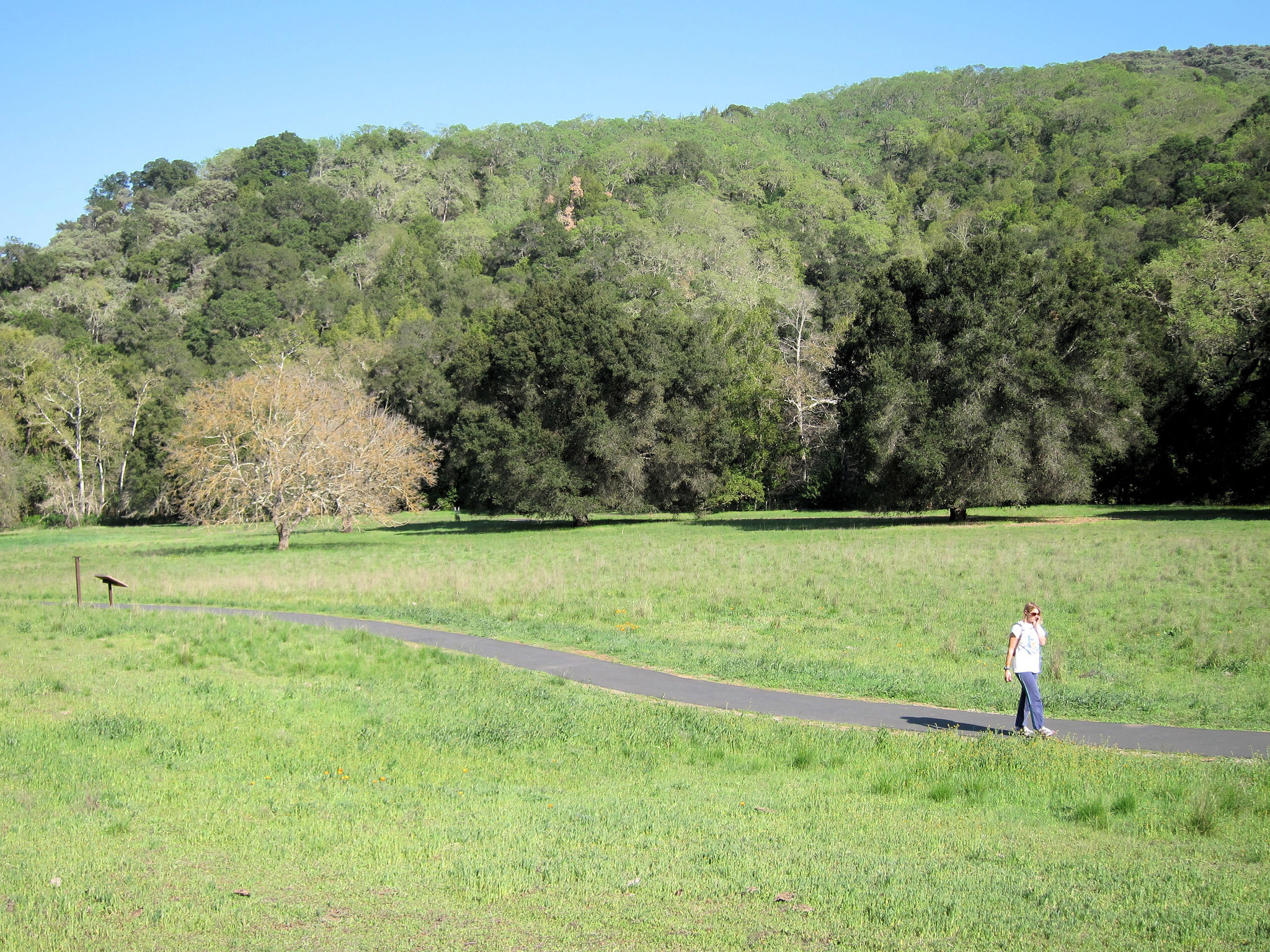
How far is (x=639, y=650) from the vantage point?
672 inches

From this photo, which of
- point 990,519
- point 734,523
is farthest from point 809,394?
point 990,519

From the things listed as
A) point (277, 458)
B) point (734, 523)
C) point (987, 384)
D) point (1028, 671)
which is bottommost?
point (734, 523)

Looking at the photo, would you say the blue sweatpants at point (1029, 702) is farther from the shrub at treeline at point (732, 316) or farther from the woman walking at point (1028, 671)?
the shrub at treeline at point (732, 316)

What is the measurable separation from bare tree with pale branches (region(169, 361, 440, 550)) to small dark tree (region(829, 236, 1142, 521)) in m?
22.6

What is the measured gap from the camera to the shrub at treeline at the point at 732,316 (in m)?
43.8

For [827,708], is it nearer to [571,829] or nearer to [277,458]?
[571,829]

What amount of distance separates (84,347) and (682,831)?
94503 mm

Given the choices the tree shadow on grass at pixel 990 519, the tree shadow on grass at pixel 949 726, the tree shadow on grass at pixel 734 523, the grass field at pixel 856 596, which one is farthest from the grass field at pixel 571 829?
the tree shadow on grass at pixel 990 519

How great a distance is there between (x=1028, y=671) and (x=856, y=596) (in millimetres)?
11850

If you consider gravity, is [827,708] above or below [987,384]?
below

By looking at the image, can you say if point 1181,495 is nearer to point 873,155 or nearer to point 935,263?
point 935,263

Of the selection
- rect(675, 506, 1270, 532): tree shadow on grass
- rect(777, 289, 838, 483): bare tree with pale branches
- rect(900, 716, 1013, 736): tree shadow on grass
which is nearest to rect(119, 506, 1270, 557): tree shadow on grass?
rect(675, 506, 1270, 532): tree shadow on grass

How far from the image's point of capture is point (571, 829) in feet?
25.8

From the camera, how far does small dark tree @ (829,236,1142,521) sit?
137 ft
